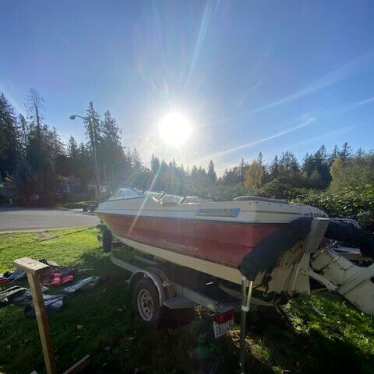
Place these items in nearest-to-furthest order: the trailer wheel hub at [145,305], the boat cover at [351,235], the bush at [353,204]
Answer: the boat cover at [351,235] → the trailer wheel hub at [145,305] → the bush at [353,204]

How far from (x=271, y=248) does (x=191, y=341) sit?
199 cm

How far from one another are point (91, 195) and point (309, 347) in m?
40.0

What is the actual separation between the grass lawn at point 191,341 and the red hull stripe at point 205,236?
3.84 feet

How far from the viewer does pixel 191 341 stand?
9.91 feet

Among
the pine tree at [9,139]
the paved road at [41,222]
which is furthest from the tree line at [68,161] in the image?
the paved road at [41,222]

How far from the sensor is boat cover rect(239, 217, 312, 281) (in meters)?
1.83

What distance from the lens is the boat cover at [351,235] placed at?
231cm

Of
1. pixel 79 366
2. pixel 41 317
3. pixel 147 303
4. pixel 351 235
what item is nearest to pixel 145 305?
pixel 147 303

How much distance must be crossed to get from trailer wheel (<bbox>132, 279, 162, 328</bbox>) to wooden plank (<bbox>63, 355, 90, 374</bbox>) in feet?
3.00

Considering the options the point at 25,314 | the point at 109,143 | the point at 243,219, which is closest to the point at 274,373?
the point at 243,219

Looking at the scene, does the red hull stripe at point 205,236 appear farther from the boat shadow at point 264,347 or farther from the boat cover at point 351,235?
the boat shadow at point 264,347

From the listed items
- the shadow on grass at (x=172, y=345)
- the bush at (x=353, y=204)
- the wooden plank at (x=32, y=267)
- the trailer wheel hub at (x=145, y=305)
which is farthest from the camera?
the bush at (x=353, y=204)

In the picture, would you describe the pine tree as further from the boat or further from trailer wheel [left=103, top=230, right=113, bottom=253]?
the boat

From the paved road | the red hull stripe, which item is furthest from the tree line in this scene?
the red hull stripe
